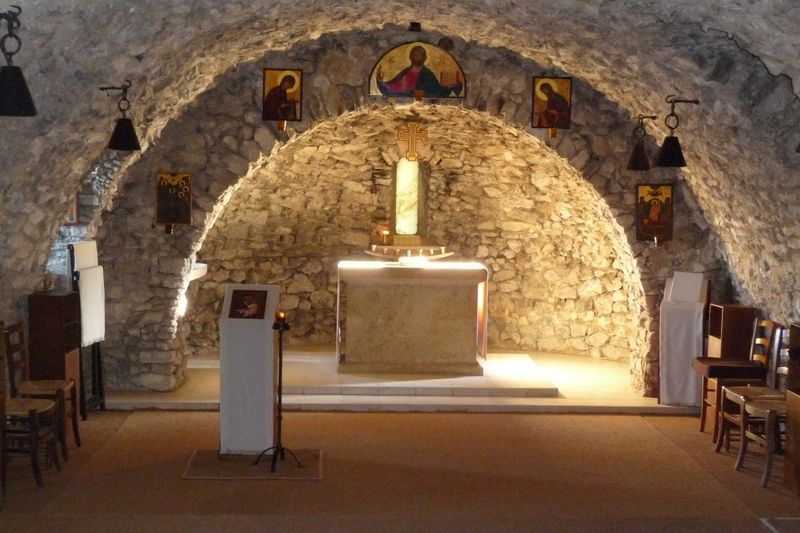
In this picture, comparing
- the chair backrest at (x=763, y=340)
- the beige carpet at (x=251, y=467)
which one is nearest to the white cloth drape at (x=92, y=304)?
the beige carpet at (x=251, y=467)

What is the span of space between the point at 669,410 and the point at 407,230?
3449 millimetres

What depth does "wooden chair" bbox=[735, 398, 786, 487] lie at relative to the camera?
274 inches

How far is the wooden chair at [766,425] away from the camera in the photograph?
696 centimetres

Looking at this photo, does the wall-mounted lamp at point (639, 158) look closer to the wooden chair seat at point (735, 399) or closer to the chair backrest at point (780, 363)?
the chair backrest at point (780, 363)

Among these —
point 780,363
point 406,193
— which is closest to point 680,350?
point 780,363

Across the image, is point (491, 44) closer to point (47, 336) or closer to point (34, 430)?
point (47, 336)

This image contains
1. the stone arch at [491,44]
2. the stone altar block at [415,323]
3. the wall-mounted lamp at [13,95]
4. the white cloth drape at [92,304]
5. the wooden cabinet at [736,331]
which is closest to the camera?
the wall-mounted lamp at [13,95]

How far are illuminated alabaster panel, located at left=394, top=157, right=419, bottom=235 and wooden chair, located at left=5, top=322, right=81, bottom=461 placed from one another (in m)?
4.40

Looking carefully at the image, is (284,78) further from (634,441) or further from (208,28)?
(634,441)

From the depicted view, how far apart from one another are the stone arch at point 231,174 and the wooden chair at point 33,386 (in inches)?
70.8

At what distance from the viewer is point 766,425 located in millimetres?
6965

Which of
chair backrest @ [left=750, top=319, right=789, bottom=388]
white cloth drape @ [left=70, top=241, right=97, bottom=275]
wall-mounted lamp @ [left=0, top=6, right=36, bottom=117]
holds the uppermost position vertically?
wall-mounted lamp @ [left=0, top=6, right=36, bottom=117]

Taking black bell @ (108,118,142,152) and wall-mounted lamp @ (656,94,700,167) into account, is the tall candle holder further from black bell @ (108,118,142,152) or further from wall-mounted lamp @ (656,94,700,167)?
wall-mounted lamp @ (656,94,700,167)

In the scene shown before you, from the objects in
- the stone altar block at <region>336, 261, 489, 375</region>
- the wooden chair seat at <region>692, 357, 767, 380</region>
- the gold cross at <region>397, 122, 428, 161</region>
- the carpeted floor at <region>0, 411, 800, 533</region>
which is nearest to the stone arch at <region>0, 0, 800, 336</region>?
the wooden chair seat at <region>692, 357, 767, 380</region>
